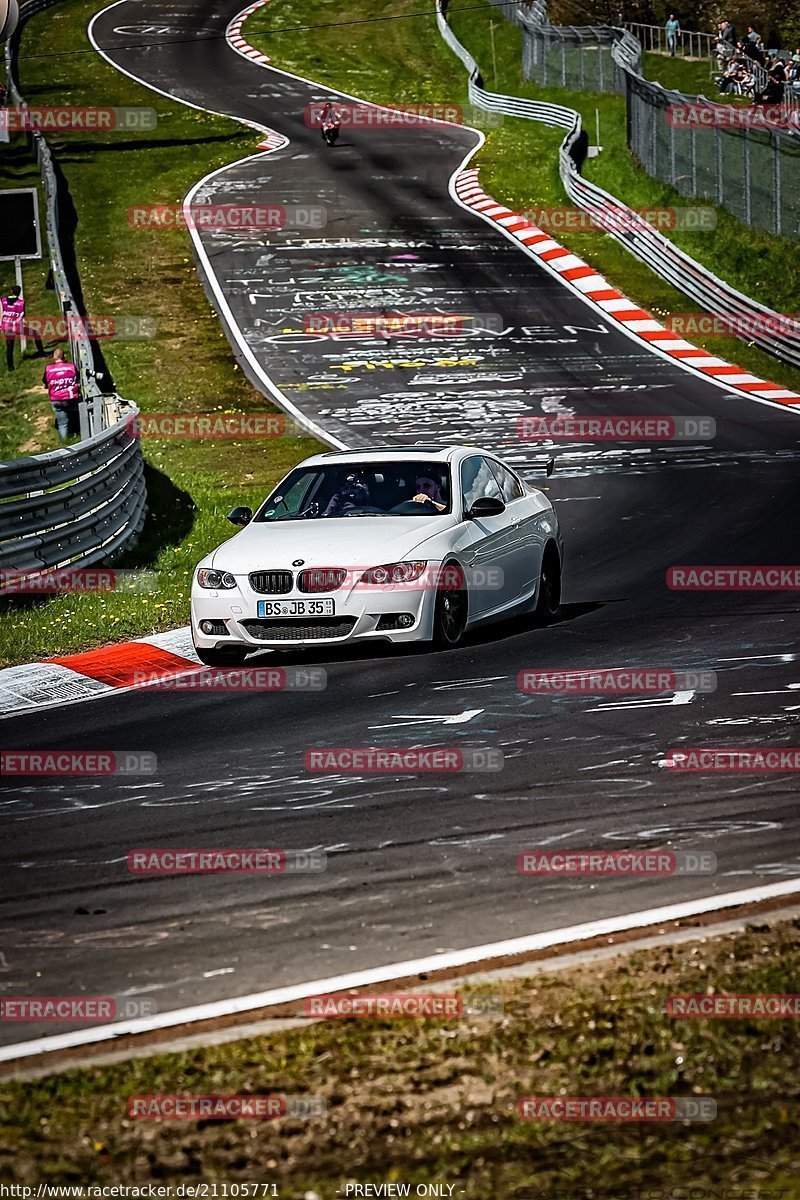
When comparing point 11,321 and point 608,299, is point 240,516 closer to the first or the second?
point 11,321

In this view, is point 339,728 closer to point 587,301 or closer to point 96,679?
point 96,679

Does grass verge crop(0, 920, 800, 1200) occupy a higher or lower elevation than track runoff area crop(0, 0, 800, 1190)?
higher

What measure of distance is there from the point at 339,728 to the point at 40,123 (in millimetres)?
46288

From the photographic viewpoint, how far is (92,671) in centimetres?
1297

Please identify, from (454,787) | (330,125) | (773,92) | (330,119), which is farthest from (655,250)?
(454,787)

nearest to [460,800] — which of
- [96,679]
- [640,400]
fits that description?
[96,679]

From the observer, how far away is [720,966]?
5.98 m

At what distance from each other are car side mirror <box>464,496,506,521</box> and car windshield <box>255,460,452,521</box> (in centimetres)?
20

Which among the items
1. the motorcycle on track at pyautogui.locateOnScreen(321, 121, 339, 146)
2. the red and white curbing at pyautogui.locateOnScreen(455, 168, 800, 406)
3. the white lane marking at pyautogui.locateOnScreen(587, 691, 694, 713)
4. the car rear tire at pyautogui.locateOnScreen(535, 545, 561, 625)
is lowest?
the red and white curbing at pyautogui.locateOnScreen(455, 168, 800, 406)

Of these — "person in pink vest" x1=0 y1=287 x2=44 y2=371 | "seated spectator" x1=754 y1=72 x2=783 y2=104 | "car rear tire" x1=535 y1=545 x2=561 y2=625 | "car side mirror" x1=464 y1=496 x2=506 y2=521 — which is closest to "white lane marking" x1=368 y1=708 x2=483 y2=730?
"car side mirror" x1=464 y1=496 x2=506 y2=521

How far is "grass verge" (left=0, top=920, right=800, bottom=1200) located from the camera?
14.8 ft

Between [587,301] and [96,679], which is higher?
[96,679]

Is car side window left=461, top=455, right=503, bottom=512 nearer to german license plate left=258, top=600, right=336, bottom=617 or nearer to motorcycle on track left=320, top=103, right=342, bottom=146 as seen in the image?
german license plate left=258, top=600, right=336, bottom=617

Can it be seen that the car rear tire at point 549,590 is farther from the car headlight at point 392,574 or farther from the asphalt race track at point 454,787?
the car headlight at point 392,574
